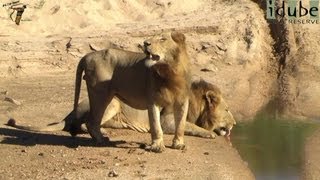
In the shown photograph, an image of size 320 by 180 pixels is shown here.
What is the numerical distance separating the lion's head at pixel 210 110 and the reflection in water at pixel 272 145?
0.83 feet

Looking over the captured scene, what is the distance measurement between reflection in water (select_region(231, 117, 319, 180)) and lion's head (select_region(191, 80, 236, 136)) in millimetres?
254

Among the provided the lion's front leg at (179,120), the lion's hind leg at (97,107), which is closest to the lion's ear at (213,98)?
the lion's front leg at (179,120)

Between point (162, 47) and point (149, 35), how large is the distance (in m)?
7.65

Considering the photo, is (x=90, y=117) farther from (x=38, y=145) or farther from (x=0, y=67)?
(x=0, y=67)

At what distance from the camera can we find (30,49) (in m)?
16.7

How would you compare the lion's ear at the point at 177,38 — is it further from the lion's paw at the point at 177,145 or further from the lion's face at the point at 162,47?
the lion's paw at the point at 177,145

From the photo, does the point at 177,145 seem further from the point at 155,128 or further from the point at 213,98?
the point at 213,98

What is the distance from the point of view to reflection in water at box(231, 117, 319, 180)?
393 inches

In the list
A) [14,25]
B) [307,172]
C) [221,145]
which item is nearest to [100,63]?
[221,145]

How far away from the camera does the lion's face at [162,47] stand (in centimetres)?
927

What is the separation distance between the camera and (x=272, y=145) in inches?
457

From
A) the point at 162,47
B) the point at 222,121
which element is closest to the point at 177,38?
the point at 162,47

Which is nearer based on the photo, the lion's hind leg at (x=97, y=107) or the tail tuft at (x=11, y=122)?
the lion's hind leg at (x=97, y=107)

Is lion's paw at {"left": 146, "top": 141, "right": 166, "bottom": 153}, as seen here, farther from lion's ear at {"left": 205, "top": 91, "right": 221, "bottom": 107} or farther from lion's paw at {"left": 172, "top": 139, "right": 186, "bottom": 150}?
lion's ear at {"left": 205, "top": 91, "right": 221, "bottom": 107}
